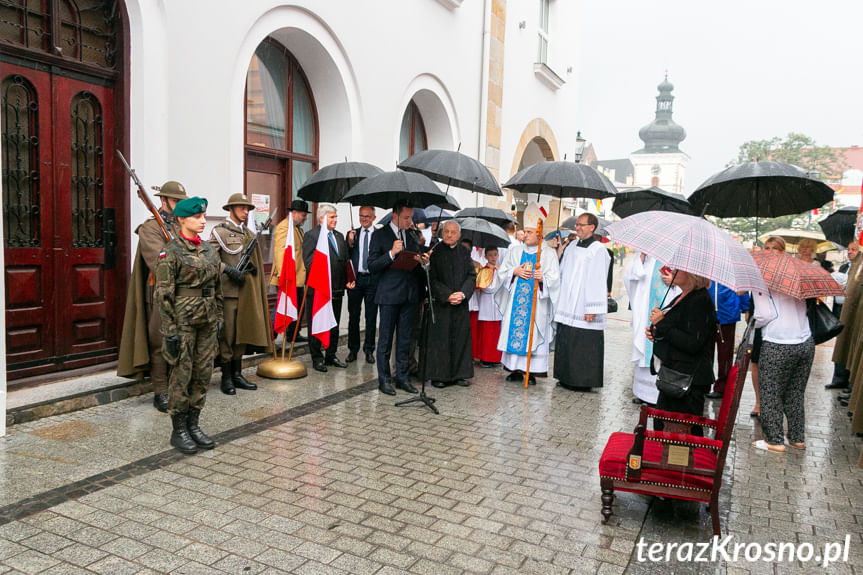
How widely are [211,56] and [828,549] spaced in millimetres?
6814

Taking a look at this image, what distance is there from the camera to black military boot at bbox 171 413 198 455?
4.84 m

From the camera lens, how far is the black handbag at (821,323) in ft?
18.7

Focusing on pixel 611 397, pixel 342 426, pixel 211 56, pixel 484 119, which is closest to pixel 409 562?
pixel 342 426

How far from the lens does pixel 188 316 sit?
4.78 m

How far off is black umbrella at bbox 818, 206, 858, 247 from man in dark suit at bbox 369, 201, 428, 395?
7209 mm

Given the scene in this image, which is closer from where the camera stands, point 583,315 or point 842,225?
point 583,315

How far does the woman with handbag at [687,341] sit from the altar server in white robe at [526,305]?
10.4ft

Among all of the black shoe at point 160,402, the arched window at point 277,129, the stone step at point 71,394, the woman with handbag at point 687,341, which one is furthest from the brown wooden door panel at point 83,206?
the woman with handbag at point 687,341

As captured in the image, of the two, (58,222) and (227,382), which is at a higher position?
(58,222)

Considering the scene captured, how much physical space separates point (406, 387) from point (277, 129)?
4174 mm

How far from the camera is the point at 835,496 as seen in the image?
4645 millimetres

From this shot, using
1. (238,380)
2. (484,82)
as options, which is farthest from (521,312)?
(484,82)

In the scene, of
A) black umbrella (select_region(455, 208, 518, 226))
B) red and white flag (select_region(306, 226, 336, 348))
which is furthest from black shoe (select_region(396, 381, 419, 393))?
black umbrella (select_region(455, 208, 518, 226))

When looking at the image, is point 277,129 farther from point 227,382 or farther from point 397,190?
point 227,382
